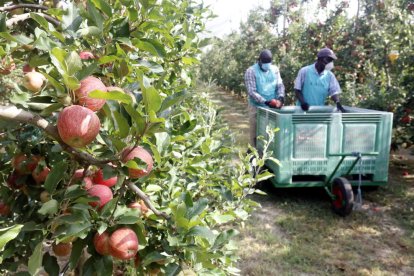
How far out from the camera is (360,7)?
7.71 m

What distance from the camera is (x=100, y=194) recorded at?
905mm

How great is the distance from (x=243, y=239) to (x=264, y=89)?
2.08m

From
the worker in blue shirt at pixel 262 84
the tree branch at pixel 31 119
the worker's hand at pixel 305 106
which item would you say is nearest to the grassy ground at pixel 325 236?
the worker's hand at pixel 305 106

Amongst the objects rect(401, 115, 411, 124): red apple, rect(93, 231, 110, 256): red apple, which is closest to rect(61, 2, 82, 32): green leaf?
rect(93, 231, 110, 256): red apple

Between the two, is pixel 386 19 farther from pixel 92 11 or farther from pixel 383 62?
pixel 92 11

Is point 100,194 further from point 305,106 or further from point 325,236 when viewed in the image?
point 305,106

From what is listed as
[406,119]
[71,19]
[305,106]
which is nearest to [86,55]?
[71,19]

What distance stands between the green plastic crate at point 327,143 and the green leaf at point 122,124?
2.88 meters

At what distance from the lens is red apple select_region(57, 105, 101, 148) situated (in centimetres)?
68

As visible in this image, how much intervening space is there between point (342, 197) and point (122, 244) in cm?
297

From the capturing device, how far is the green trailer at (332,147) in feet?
11.6

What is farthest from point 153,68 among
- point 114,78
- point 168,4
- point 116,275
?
point 116,275

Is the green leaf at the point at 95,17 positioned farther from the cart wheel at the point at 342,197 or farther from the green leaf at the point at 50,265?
the cart wheel at the point at 342,197

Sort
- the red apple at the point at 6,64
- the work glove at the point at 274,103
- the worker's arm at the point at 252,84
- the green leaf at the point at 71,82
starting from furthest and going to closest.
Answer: the worker's arm at the point at 252,84 → the work glove at the point at 274,103 → the red apple at the point at 6,64 → the green leaf at the point at 71,82
